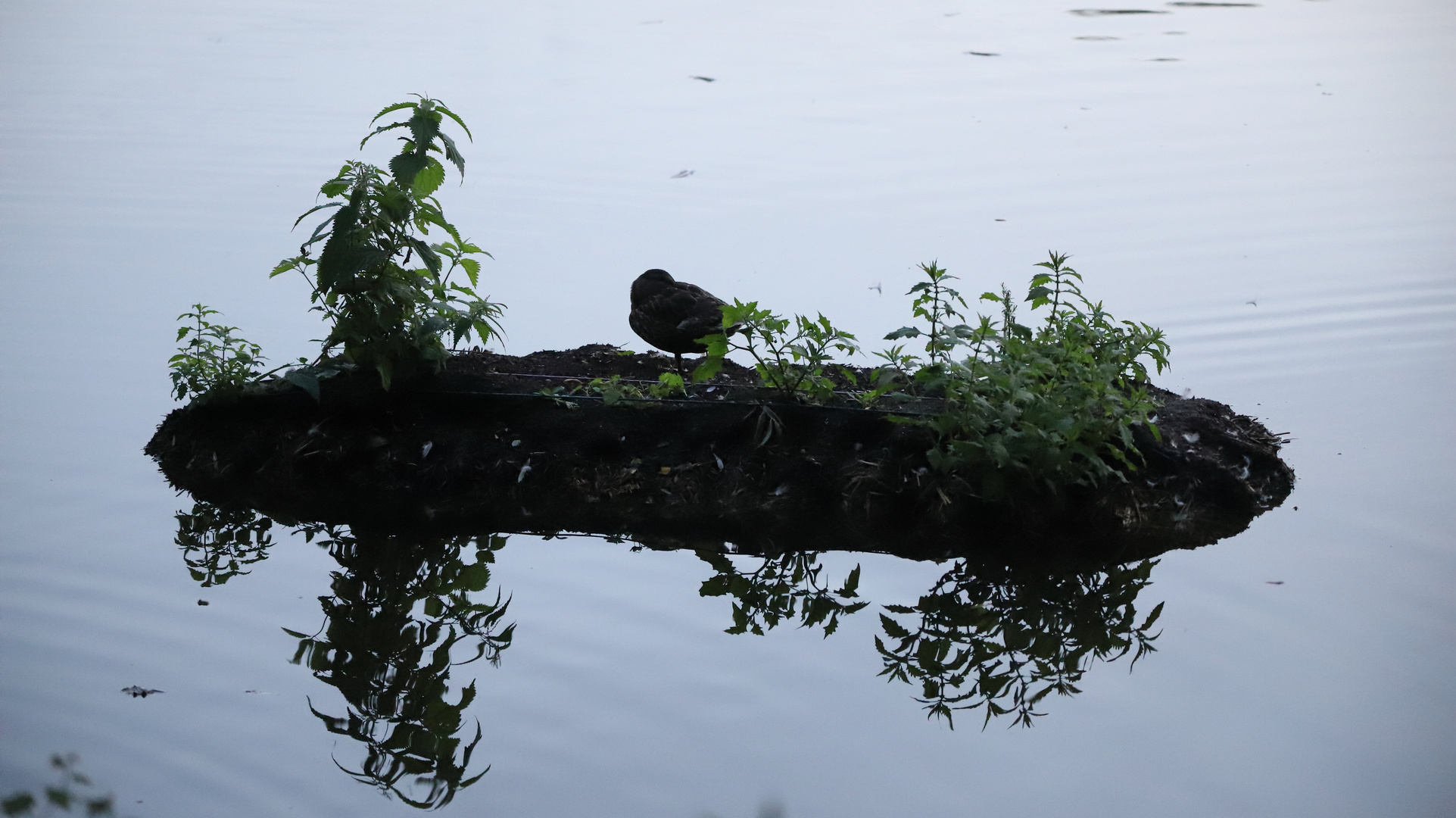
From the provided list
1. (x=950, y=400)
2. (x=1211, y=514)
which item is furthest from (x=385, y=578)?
(x=1211, y=514)

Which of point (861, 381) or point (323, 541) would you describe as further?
point (861, 381)

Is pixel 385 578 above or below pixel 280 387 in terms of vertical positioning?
below

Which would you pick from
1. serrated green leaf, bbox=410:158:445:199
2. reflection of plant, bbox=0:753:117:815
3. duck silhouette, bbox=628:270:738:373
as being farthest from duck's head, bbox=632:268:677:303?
reflection of plant, bbox=0:753:117:815

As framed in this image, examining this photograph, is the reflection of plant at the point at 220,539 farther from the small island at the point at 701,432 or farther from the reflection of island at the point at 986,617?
the reflection of island at the point at 986,617

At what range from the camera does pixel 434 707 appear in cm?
375

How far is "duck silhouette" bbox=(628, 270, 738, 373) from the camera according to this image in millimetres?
5297

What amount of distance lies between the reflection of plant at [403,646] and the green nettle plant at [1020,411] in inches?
69.0

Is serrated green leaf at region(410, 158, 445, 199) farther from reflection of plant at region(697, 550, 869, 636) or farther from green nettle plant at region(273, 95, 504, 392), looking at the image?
reflection of plant at region(697, 550, 869, 636)

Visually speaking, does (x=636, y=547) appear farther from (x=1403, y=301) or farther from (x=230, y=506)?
(x=1403, y=301)

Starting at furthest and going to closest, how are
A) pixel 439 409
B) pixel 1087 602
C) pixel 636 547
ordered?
pixel 439 409 → pixel 636 547 → pixel 1087 602

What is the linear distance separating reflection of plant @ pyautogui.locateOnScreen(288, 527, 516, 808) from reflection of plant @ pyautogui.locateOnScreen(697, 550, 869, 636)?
2.56ft

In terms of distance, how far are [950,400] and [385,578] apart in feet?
7.05

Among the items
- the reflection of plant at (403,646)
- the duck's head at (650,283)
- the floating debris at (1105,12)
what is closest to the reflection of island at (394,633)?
the reflection of plant at (403,646)

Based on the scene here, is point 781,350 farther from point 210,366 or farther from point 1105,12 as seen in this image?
point 1105,12
